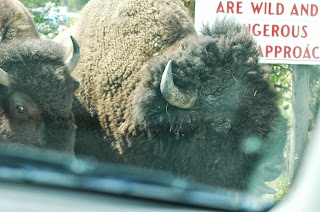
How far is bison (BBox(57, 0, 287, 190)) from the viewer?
4203 mm

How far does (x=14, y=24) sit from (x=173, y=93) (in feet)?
8.50

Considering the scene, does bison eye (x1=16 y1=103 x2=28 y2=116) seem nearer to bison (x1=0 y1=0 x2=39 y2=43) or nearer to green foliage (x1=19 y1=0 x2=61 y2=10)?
bison (x1=0 y1=0 x2=39 y2=43)

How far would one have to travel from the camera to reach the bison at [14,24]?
17.7 feet

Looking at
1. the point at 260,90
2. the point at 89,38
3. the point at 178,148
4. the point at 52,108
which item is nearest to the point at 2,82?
the point at 52,108

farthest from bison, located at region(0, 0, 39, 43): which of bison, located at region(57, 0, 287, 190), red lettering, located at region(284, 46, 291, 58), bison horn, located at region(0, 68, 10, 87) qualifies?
red lettering, located at region(284, 46, 291, 58)

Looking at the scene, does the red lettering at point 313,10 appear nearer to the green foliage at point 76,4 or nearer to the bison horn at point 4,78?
the bison horn at point 4,78

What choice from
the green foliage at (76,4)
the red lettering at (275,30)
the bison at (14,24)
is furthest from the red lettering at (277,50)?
the green foliage at (76,4)

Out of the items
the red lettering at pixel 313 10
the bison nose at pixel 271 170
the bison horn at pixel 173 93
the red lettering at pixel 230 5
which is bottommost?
the bison nose at pixel 271 170

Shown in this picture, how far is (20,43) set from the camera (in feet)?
15.8

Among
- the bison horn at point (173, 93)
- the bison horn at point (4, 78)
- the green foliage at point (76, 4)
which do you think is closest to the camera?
the bison horn at point (173, 93)

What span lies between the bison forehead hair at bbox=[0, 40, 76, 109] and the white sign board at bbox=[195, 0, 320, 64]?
5.42ft

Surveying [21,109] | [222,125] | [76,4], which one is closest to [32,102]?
[21,109]

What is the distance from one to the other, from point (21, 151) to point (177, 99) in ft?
5.36

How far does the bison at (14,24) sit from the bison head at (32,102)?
754 millimetres
